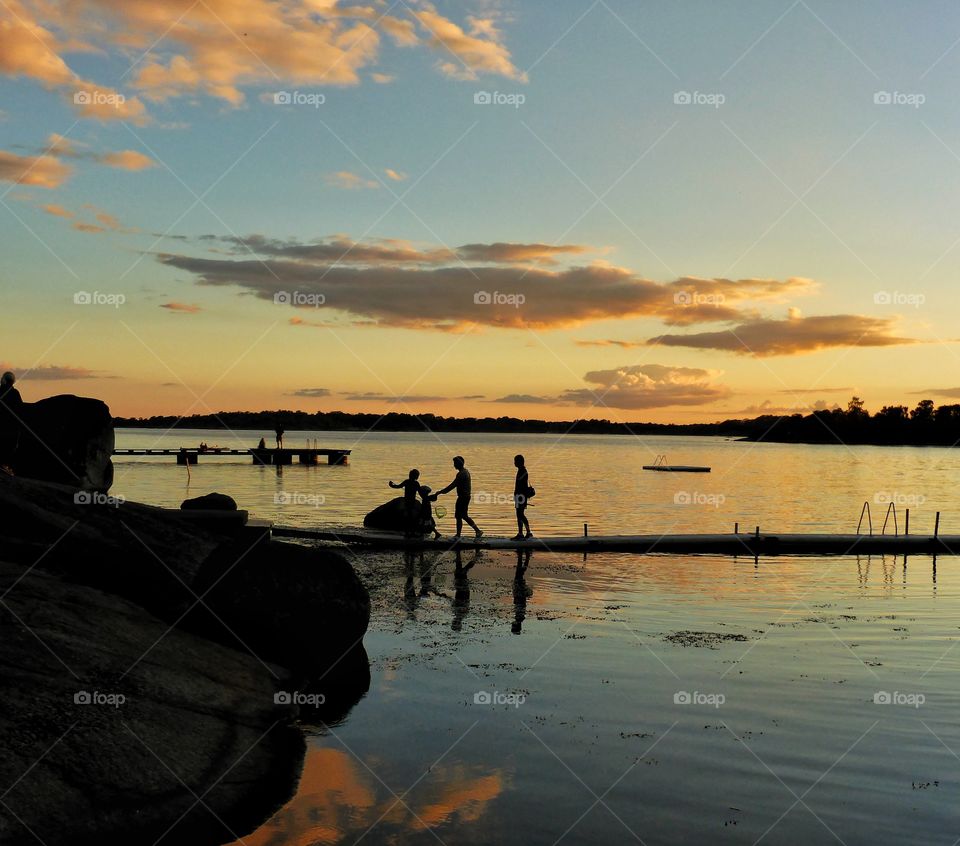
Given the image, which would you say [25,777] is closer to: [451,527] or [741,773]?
[741,773]

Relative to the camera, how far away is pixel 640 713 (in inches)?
450

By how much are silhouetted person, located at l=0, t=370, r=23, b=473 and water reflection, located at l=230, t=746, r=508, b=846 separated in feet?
50.9

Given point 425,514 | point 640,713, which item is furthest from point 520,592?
point 425,514

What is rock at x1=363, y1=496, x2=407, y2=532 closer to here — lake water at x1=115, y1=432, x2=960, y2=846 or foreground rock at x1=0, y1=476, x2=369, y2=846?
lake water at x1=115, y1=432, x2=960, y2=846

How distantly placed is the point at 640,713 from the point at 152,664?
19.0 feet

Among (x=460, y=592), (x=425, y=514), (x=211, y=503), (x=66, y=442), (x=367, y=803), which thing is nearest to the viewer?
(x=367, y=803)

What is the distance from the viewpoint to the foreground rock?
7762 millimetres

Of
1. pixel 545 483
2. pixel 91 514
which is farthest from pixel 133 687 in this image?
pixel 545 483

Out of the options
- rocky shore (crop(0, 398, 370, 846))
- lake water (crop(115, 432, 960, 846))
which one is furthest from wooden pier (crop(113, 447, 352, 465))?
rocky shore (crop(0, 398, 370, 846))

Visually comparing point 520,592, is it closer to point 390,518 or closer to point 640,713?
point 640,713

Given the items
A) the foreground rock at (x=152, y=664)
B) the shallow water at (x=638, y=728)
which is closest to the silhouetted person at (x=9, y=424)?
the foreground rock at (x=152, y=664)

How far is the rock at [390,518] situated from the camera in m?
32.3

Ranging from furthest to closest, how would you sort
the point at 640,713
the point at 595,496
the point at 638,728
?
1. the point at 595,496
2. the point at 640,713
3. the point at 638,728

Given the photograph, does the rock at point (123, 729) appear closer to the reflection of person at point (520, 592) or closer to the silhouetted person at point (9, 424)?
the reflection of person at point (520, 592)
